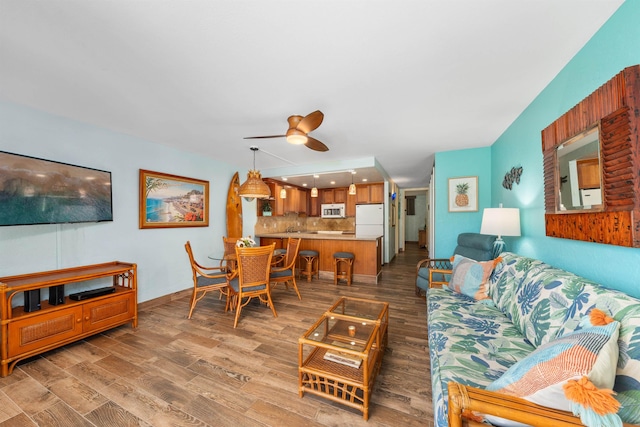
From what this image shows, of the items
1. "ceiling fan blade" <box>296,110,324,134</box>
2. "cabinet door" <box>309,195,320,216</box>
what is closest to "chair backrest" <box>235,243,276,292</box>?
"ceiling fan blade" <box>296,110,324,134</box>

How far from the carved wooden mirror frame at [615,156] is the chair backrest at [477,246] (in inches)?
48.0

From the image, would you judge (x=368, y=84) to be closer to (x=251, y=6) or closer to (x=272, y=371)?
(x=251, y=6)

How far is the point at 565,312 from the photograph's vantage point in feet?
4.04

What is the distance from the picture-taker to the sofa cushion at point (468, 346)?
1143 millimetres

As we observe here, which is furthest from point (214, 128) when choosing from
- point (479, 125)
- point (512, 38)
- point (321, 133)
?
point (479, 125)

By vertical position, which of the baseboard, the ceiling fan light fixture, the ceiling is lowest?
the baseboard

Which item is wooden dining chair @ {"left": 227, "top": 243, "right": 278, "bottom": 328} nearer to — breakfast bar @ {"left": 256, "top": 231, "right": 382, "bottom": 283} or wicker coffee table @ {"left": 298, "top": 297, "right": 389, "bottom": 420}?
wicker coffee table @ {"left": 298, "top": 297, "right": 389, "bottom": 420}

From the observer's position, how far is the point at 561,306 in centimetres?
127

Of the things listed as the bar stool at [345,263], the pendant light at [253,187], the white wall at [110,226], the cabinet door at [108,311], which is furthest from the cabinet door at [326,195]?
the cabinet door at [108,311]

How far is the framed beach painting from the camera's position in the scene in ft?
11.0

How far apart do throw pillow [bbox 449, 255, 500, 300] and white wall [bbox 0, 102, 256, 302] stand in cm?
401

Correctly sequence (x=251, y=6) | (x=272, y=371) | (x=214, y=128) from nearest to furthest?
(x=251, y=6) < (x=272, y=371) < (x=214, y=128)

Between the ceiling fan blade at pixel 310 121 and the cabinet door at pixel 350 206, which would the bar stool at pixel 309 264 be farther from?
the ceiling fan blade at pixel 310 121

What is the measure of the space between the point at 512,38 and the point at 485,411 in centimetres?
200
